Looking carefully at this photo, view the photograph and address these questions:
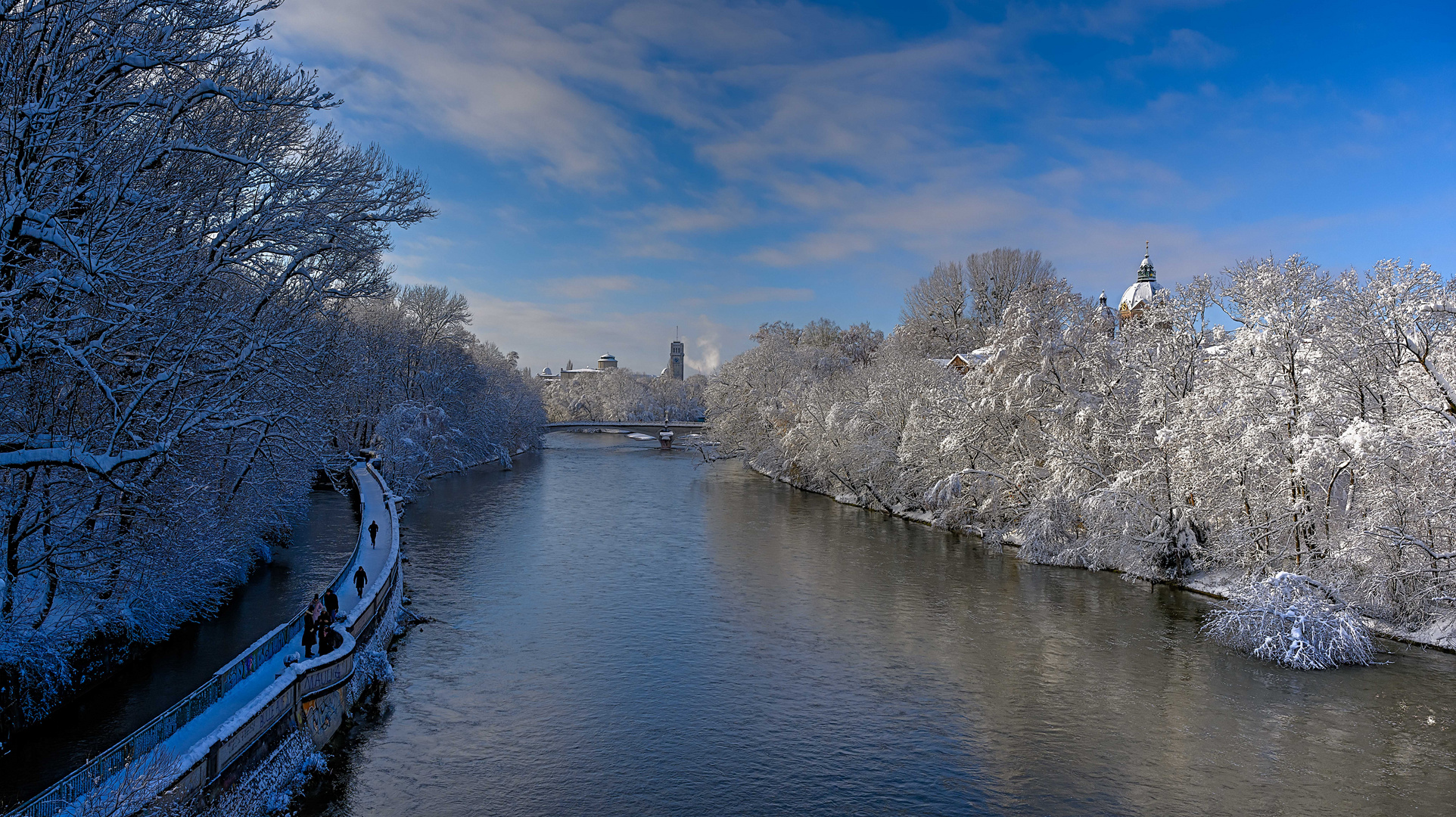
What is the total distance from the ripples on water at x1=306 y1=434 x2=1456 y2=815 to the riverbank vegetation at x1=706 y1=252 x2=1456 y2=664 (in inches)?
98.9

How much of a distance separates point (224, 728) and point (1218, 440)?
2894 cm

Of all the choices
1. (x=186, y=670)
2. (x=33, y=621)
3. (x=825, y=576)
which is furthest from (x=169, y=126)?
(x=825, y=576)

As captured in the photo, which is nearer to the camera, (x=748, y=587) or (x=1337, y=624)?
(x=1337, y=624)

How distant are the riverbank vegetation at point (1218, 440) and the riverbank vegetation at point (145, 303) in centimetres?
2561

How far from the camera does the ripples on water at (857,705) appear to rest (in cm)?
1459

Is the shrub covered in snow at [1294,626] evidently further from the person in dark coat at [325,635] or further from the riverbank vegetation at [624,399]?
the riverbank vegetation at [624,399]

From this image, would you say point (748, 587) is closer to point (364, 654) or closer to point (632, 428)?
point (364, 654)

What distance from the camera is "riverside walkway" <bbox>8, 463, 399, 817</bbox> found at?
32.5 feet

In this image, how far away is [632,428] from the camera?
139625mm

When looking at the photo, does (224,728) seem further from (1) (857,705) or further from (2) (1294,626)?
(2) (1294,626)

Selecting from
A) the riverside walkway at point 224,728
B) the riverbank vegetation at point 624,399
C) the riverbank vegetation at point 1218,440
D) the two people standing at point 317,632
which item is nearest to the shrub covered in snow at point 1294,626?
the riverbank vegetation at point 1218,440

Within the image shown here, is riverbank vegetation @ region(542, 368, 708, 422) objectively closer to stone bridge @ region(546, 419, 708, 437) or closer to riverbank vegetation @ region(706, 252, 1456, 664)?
stone bridge @ region(546, 419, 708, 437)

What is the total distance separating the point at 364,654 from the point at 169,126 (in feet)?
40.0

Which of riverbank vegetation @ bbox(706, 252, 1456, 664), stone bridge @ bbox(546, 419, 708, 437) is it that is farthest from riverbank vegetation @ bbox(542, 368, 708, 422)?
riverbank vegetation @ bbox(706, 252, 1456, 664)
